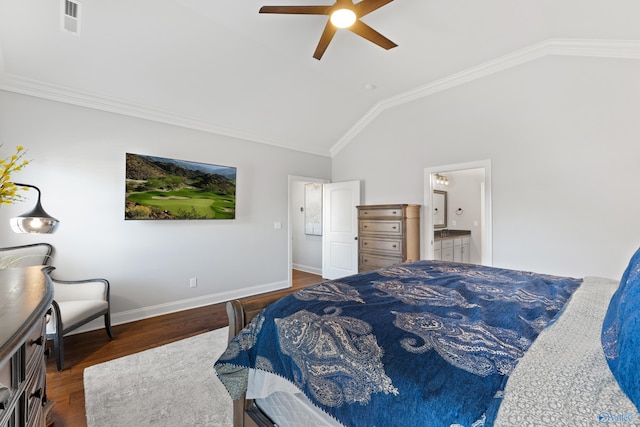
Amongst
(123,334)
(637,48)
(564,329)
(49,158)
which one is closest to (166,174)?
(49,158)

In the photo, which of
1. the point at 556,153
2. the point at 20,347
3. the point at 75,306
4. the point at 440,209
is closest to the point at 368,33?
the point at 556,153

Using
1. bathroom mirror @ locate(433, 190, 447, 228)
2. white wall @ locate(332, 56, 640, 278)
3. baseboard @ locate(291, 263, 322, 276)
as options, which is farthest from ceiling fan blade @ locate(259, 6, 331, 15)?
baseboard @ locate(291, 263, 322, 276)

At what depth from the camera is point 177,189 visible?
148 inches

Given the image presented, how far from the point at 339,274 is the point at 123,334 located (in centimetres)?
343

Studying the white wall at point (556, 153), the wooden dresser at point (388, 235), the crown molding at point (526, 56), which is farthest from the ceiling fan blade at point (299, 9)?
the wooden dresser at point (388, 235)

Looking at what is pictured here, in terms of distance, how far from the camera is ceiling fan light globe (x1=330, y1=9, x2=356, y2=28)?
2129mm

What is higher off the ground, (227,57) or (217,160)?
(227,57)

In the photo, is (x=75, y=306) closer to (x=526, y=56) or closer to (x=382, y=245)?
(x=382, y=245)

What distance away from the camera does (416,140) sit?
4.44 metres

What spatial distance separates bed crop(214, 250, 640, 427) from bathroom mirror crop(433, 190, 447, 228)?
13.7 feet

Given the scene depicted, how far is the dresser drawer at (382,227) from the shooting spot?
4208 millimetres

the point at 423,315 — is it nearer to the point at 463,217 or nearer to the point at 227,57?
the point at 227,57

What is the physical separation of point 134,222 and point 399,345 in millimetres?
3625

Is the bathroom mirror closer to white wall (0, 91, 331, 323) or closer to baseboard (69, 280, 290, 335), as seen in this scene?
white wall (0, 91, 331, 323)
